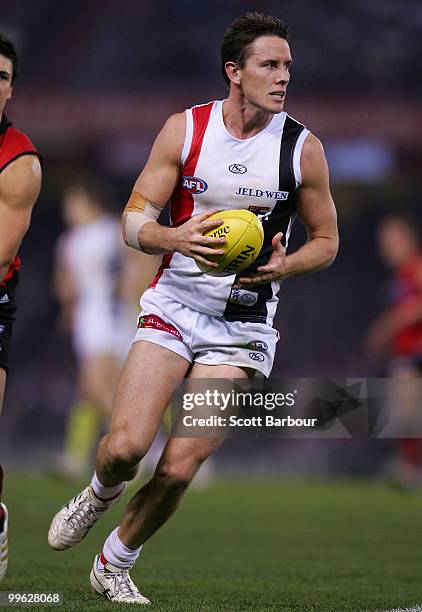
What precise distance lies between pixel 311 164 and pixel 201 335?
37.6 inches

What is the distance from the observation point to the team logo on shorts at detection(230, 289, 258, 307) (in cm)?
602

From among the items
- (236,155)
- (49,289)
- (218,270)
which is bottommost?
(49,289)

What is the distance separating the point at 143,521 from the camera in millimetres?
5895

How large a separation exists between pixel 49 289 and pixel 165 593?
13.2 meters

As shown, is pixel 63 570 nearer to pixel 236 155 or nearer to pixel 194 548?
pixel 194 548

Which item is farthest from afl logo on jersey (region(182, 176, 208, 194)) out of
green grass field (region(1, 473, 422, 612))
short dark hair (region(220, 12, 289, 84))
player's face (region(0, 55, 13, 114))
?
green grass field (region(1, 473, 422, 612))

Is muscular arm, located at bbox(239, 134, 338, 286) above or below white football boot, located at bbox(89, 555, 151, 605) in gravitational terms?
above

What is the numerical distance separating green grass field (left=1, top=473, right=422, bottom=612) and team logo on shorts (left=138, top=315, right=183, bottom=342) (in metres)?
1.22

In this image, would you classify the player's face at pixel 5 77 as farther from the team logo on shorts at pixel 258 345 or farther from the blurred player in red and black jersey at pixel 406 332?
the blurred player in red and black jersey at pixel 406 332

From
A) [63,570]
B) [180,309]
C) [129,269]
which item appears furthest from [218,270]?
[129,269]

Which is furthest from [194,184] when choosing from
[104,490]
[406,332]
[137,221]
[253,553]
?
[406,332]

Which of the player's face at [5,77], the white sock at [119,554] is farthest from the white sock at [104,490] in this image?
the player's face at [5,77]

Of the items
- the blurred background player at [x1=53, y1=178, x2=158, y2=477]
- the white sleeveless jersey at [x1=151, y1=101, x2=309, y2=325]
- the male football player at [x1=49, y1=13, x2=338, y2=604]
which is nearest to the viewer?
the male football player at [x1=49, y1=13, x2=338, y2=604]

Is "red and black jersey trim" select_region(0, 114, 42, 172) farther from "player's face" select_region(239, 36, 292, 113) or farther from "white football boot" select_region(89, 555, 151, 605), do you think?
"white football boot" select_region(89, 555, 151, 605)
